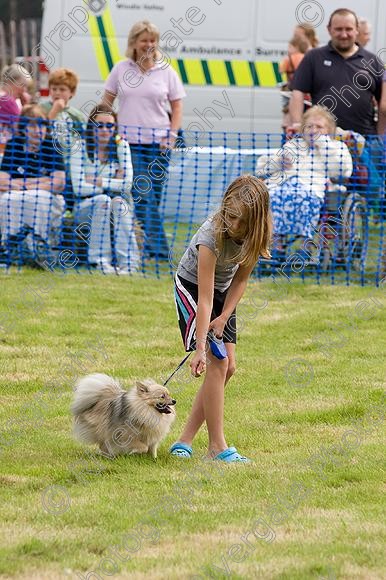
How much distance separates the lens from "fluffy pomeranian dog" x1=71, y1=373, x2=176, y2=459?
6.13 metres

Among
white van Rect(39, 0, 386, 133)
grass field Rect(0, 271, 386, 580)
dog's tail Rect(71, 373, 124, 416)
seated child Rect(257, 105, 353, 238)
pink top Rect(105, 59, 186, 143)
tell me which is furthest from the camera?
white van Rect(39, 0, 386, 133)

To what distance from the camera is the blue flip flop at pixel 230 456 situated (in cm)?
618

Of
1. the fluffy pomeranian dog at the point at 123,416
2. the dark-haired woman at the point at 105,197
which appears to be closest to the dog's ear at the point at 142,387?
the fluffy pomeranian dog at the point at 123,416

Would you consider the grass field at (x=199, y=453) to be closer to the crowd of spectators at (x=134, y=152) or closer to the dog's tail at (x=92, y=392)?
the dog's tail at (x=92, y=392)

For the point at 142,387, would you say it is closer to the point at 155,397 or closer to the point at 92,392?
the point at 155,397

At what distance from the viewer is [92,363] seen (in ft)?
27.9

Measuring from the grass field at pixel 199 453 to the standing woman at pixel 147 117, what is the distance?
136 cm

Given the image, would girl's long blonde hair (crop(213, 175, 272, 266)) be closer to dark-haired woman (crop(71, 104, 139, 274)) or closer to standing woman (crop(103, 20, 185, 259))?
dark-haired woman (crop(71, 104, 139, 274))

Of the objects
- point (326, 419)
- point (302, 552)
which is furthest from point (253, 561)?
point (326, 419)

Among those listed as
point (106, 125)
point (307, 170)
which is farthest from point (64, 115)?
point (307, 170)

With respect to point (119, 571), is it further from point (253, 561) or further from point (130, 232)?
point (130, 232)

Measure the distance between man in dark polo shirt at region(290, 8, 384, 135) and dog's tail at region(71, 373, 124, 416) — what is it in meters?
6.06

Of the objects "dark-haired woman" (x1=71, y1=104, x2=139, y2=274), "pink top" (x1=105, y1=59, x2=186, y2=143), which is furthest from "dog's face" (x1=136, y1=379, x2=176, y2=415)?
"pink top" (x1=105, y1=59, x2=186, y2=143)

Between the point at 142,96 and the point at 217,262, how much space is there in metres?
6.47
